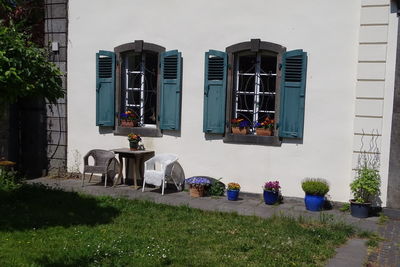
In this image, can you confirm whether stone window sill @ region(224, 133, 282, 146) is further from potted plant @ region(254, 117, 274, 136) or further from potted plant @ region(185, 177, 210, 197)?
potted plant @ region(185, 177, 210, 197)

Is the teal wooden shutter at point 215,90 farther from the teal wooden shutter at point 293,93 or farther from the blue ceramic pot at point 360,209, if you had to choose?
the blue ceramic pot at point 360,209

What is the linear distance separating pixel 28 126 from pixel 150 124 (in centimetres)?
271

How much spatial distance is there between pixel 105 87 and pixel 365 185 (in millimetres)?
5183

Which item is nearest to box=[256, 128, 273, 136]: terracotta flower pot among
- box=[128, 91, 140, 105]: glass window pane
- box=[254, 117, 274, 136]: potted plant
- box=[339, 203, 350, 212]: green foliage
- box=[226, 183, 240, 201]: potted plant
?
box=[254, 117, 274, 136]: potted plant

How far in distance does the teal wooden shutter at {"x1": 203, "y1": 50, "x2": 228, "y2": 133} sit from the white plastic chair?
2.86 ft

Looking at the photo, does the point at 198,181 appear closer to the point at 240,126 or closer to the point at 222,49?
the point at 240,126

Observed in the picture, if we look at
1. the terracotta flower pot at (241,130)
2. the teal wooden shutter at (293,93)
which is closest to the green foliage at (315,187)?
the teal wooden shutter at (293,93)


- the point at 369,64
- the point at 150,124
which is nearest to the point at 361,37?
the point at 369,64

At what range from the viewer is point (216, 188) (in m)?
8.67

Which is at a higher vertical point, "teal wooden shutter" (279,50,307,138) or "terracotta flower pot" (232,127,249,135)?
"teal wooden shutter" (279,50,307,138)

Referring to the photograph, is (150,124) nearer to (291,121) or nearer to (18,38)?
(291,121)

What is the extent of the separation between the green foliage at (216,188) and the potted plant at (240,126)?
0.95m

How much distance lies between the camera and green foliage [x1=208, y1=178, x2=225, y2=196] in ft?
28.4

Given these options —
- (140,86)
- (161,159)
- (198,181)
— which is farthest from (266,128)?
(140,86)
